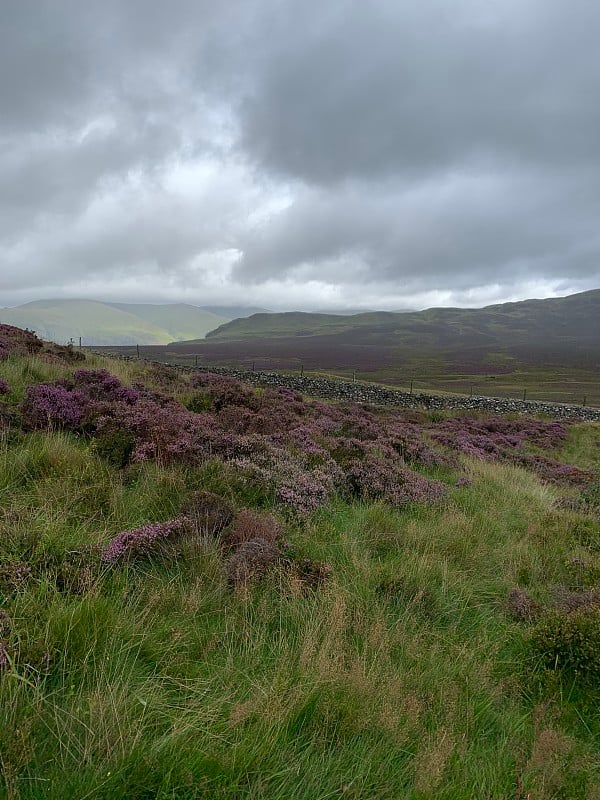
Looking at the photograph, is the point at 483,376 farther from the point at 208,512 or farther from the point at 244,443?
the point at 208,512

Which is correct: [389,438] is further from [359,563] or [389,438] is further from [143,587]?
[143,587]

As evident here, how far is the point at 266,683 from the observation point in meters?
2.53

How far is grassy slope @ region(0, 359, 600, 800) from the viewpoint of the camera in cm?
194

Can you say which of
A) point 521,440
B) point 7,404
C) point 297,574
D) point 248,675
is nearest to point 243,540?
point 297,574

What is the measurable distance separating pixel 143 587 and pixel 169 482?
6.14 feet

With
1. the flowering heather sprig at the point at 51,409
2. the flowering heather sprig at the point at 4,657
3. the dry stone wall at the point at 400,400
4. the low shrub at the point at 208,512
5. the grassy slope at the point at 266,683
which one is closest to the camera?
the grassy slope at the point at 266,683

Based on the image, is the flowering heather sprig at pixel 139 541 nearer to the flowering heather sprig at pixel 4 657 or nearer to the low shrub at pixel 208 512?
the low shrub at pixel 208 512

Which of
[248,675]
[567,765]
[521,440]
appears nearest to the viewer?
[567,765]

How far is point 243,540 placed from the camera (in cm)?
409

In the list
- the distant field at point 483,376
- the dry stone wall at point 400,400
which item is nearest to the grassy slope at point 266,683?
the dry stone wall at point 400,400

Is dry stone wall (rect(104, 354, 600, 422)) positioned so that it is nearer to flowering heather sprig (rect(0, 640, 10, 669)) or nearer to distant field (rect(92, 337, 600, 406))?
distant field (rect(92, 337, 600, 406))

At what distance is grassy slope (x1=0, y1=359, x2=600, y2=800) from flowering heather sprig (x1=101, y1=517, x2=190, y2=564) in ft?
0.50

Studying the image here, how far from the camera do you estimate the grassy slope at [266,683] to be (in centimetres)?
194

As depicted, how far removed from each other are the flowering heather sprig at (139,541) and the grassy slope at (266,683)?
0.15 m
